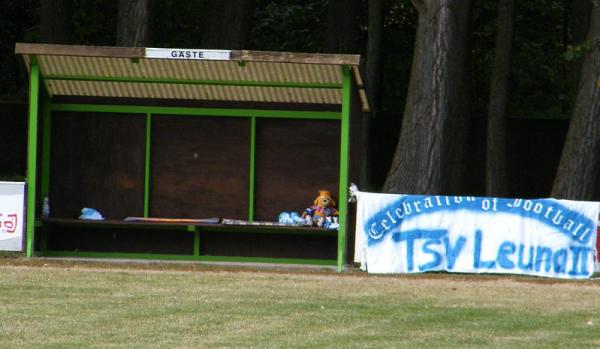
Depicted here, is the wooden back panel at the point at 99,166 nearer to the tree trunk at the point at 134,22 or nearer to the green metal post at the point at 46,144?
the green metal post at the point at 46,144

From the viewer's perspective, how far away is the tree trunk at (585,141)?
69.6 ft

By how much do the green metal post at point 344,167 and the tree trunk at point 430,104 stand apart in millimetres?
3256

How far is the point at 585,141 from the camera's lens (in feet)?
70.1

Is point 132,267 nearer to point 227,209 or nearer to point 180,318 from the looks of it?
point 227,209

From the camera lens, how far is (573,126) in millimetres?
21547

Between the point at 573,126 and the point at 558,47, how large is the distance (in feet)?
54.8

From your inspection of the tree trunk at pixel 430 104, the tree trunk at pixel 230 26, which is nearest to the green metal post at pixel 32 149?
the tree trunk at pixel 430 104

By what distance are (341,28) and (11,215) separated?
45.0 feet

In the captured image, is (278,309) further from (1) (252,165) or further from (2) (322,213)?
(1) (252,165)

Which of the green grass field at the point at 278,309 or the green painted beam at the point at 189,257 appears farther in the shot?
the green painted beam at the point at 189,257

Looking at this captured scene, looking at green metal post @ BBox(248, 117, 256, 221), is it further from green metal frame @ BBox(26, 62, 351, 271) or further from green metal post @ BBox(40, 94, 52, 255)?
green metal post @ BBox(40, 94, 52, 255)

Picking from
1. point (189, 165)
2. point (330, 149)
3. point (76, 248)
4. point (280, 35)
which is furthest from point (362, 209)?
point (280, 35)

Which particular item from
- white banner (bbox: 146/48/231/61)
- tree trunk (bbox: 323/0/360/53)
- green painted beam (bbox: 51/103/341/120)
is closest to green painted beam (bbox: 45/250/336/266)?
green painted beam (bbox: 51/103/341/120)

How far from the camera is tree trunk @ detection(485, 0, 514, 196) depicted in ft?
90.4
